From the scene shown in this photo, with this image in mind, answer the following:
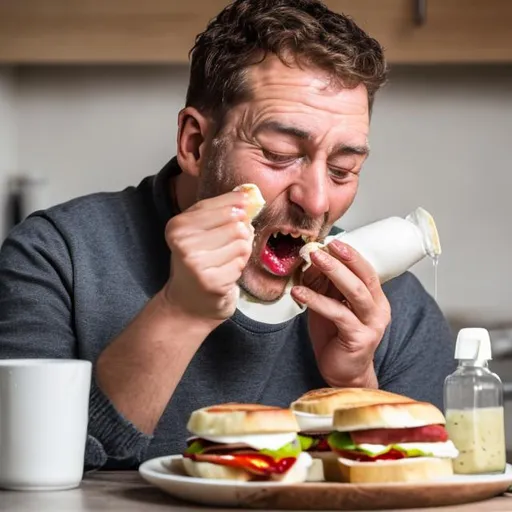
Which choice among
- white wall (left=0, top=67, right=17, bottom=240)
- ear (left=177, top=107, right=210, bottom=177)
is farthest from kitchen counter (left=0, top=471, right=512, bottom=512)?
white wall (left=0, top=67, right=17, bottom=240)

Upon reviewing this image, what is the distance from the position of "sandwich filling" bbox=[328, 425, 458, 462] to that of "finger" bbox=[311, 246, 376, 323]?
1.32 ft

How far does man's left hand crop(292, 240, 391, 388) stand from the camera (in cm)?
148

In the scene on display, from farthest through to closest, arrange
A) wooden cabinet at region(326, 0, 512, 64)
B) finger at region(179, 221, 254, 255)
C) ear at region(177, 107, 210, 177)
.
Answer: wooden cabinet at region(326, 0, 512, 64) < ear at region(177, 107, 210, 177) < finger at region(179, 221, 254, 255)

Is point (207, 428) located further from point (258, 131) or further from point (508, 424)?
point (508, 424)

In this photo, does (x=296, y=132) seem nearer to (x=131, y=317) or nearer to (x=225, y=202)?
(x=225, y=202)

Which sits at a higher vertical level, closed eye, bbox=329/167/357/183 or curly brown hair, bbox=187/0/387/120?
curly brown hair, bbox=187/0/387/120

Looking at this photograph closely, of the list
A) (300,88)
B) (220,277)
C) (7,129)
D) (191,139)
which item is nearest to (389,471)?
(220,277)

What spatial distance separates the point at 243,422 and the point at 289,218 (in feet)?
1.87

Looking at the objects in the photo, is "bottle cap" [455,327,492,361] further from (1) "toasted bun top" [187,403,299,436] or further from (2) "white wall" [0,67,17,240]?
(2) "white wall" [0,67,17,240]

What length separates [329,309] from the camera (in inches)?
59.0

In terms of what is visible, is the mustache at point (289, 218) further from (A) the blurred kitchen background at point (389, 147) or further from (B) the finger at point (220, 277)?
(A) the blurred kitchen background at point (389, 147)

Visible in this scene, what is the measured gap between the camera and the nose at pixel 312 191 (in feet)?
5.03

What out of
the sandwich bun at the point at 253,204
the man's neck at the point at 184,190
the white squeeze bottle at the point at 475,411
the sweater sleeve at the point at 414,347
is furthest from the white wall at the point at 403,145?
the white squeeze bottle at the point at 475,411

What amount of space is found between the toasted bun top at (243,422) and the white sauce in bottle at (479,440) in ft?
0.59
